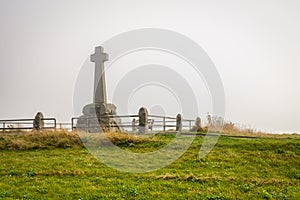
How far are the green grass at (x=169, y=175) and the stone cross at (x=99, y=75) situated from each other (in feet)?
33.0

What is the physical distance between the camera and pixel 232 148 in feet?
58.2

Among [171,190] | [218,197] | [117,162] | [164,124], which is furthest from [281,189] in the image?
[164,124]

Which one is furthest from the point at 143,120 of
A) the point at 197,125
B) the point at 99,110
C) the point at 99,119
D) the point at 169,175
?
the point at 169,175

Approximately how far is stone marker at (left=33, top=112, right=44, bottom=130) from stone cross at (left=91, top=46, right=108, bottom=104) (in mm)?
4738

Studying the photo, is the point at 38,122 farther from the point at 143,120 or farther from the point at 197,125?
the point at 197,125

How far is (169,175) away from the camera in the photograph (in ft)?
42.7

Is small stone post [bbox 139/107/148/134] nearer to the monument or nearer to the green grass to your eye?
the monument

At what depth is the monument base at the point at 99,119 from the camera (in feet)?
80.0

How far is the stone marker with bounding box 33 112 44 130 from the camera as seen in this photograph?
84.2ft

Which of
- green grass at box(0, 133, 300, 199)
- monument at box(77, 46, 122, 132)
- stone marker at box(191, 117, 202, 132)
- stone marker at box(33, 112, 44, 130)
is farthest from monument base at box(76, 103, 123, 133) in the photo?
stone marker at box(191, 117, 202, 132)

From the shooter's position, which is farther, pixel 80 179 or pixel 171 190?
pixel 80 179

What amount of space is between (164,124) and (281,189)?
1404cm

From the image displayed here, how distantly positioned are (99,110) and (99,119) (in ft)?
4.90

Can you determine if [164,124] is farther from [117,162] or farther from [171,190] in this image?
[171,190]
